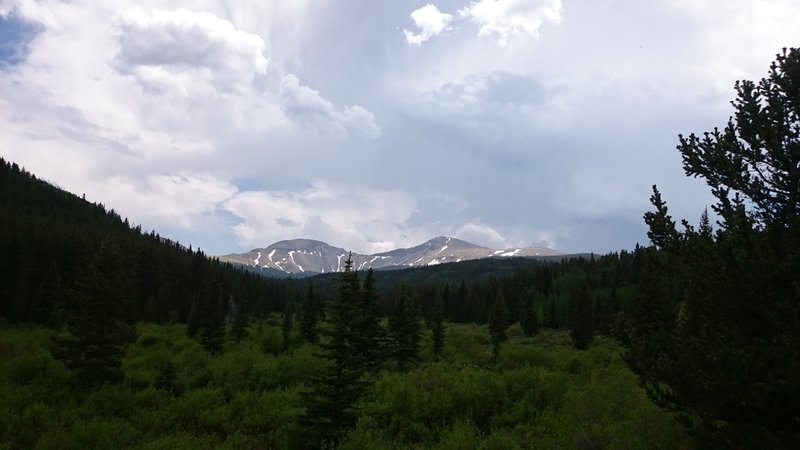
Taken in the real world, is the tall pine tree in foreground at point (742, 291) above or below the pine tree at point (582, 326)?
above

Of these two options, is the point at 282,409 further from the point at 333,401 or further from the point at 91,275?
the point at 91,275

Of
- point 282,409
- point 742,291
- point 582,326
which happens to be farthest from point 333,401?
point 582,326

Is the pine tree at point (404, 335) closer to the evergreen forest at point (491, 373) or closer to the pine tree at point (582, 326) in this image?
the evergreen forest at point (491, 373)

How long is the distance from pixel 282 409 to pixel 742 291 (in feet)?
53.5

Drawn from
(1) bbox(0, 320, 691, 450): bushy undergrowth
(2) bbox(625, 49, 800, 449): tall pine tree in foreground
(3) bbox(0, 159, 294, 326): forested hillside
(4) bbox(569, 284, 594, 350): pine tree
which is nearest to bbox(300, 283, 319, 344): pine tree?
(3) bbox(0, 159, 294, 326): forested hillside

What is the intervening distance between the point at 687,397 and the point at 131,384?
2330cm

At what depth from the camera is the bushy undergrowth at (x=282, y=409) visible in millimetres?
13625

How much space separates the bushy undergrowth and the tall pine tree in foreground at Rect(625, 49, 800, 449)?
486 centimetres

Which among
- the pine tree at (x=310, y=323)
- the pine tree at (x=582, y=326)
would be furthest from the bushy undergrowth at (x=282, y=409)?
the pine tree at (x=582, y=326)

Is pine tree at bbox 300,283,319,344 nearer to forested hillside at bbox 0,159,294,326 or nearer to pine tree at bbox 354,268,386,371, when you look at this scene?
forested hillside at bbox 0,159,294,326

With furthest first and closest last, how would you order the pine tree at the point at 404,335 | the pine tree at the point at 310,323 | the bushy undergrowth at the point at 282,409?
1. the pine tree at the point at 310,323
2. the pine tree at the point at 404,335
3. the bushy undergrowth at the point at 282,409

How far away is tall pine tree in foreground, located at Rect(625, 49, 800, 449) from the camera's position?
6.39 metres

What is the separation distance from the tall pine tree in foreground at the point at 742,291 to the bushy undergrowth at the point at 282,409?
16.0 ft

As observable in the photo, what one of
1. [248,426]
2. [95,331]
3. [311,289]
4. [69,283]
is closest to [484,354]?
[311,289]
